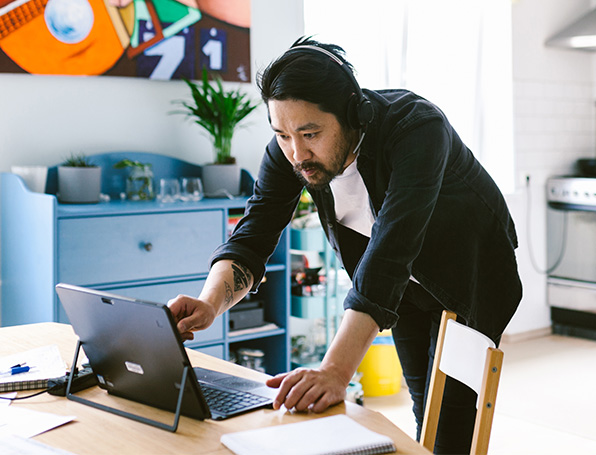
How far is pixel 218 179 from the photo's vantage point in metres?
3.51

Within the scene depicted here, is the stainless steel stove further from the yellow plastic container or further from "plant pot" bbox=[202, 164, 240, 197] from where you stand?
"plant pot" bbox=[202, 164, 240, 197]

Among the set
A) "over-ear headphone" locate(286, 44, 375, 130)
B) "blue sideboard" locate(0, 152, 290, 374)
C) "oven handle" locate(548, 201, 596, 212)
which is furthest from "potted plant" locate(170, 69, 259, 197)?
"oven handle" locate(548, 201, 596, 212)

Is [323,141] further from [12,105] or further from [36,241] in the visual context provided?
[12,105]

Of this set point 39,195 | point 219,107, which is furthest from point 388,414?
point 39,195

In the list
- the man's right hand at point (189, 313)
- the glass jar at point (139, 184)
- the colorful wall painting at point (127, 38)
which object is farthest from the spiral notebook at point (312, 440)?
the colorful wall painting at point (127, 38)

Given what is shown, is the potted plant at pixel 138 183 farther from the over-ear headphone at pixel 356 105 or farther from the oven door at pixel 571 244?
the oven door at pixel 571 244

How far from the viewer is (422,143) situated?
1.60 meters

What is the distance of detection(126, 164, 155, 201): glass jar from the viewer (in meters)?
3.36

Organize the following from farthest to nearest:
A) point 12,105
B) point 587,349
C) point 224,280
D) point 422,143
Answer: point 587,349
point 12,105
point 224,280
point 422,143

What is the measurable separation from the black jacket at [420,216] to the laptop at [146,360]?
1.01ft

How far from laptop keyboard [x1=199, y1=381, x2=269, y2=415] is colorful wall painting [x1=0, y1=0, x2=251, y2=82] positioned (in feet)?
7.35

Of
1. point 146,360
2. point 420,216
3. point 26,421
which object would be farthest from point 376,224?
point 26,421

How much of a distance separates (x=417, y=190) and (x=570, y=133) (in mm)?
4392

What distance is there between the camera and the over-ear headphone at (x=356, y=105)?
1626 mm
